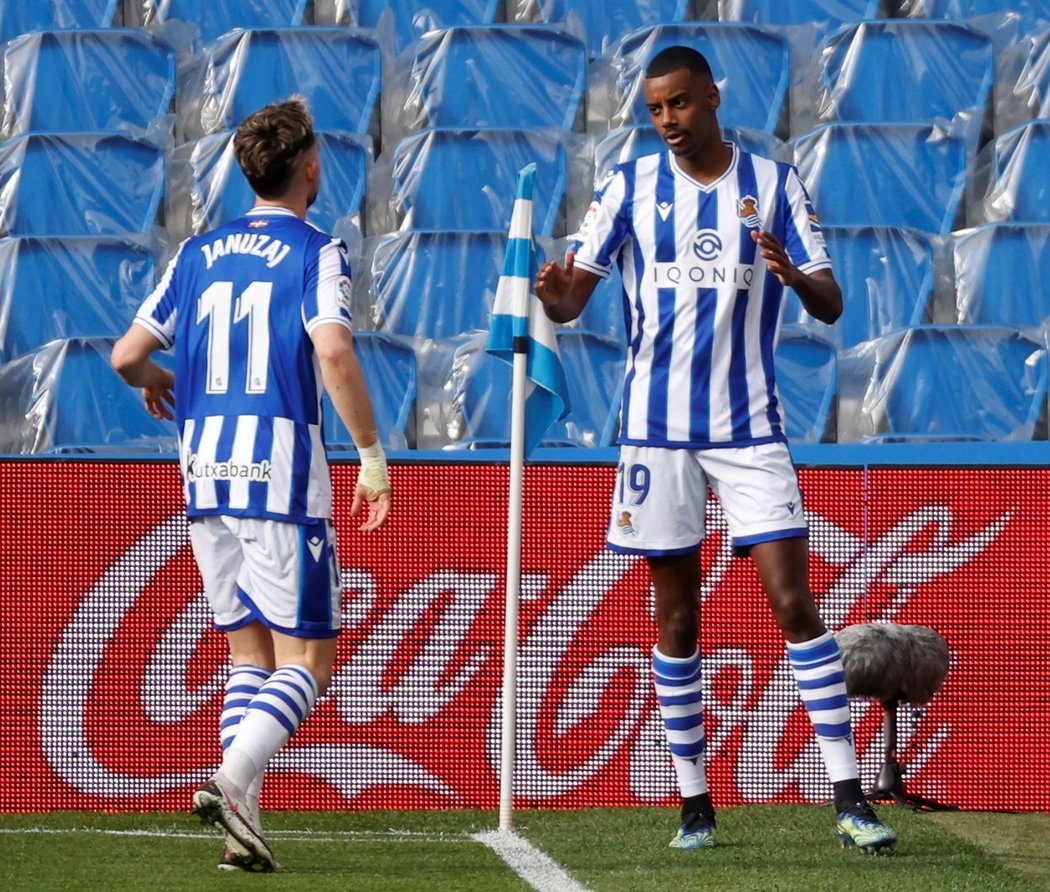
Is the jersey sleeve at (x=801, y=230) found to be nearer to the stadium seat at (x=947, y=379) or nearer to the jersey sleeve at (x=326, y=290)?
the jersey sleeve at (x=326, y=290)

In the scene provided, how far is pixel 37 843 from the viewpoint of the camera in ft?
13.6

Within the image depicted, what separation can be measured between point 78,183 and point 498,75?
2040 mm

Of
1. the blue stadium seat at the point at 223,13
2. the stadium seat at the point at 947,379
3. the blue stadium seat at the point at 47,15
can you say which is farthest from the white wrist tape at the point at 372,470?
the blue stadium seat at the point at 47,15

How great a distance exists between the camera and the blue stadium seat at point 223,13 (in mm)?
8742

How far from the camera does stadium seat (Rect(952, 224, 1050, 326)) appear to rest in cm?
736

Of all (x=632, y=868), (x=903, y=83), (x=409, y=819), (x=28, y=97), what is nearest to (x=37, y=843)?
(x=409, y=819)

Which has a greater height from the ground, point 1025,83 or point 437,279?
point 1025,83

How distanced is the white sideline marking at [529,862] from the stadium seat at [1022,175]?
4.63 meters

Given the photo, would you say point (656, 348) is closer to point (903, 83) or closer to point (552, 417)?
point (552, 417)

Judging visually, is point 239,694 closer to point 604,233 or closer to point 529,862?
point 529,862

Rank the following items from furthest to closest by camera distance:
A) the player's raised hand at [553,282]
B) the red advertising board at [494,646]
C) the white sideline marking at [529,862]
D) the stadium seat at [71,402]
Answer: the stadium seat at [71,402] → the red advertising board at [494,646] → the player's raised hand at [553,282] → the white sideline marking at [529,862]

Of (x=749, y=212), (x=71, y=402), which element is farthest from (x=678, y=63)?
(x=71, y=402)

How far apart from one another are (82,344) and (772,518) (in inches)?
150

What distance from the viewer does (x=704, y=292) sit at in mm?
3992
